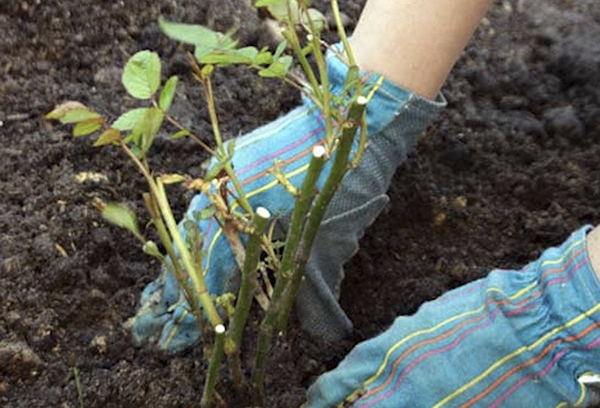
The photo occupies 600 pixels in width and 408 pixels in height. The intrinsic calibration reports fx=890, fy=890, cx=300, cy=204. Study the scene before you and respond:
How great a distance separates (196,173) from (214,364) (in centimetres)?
52

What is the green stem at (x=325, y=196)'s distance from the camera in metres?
0.85

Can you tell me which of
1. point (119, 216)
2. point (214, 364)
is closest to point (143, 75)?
point (119, 216)

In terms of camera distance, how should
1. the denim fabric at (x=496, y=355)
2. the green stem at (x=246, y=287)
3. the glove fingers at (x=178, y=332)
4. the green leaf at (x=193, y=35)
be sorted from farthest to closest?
the glove fingers at (x=178, y=332) → the denim fabric at (x=496, y=355) → the green stem at (x=246, y=287) → the green leaf at (x=193, y=35)

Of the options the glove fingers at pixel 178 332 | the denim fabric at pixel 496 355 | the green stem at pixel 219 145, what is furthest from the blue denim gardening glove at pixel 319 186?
the green stem at pixel 219 145

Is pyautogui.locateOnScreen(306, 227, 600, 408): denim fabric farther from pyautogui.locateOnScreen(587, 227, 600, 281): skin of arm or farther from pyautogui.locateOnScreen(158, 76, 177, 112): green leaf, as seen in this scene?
pyautogui.locateOnScreen(158, 76, 177, 112): green leaf

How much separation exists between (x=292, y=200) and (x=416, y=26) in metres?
0.32

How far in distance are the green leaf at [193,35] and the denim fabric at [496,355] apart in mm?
531

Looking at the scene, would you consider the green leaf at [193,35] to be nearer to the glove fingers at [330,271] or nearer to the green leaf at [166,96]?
the green leaf at [166,96]

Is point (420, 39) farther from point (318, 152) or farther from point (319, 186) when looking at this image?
point (318, 152)

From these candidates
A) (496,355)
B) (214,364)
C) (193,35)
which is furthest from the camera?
(496,355)

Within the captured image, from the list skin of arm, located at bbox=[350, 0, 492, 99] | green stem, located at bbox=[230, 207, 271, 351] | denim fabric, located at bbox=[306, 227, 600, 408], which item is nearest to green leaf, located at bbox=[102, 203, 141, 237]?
green stem, located at bbox=[230, 207, 271, 351]

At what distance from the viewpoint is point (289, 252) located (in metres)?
0.95

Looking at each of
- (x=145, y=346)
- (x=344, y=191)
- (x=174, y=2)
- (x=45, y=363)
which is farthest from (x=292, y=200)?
(x=174, y=2)

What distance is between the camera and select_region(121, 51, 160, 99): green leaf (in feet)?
2.92
